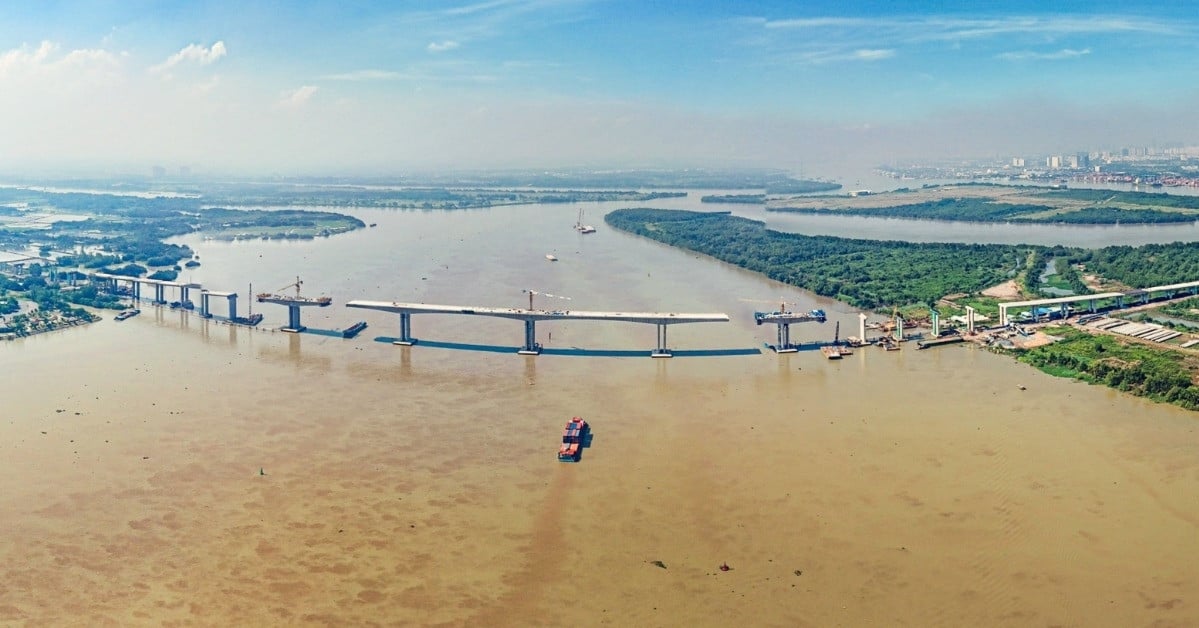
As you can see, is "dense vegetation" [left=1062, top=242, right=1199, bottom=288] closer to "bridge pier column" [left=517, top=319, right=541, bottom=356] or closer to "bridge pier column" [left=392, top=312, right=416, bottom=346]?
"bridge pier column" [left=517, top=319, right=541, bottom=356]

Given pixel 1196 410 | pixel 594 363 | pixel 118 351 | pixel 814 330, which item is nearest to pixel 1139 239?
pixel 814 330

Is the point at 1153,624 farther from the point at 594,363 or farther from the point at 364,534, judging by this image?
the point at 594,363

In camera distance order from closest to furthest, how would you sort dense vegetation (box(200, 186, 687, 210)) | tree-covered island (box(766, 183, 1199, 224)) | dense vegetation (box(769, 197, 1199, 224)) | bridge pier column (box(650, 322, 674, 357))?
1. bridge pier column (box(650, 322, 674, 357))
2. dense vegetation (box(769, 197, 1199, 224))
3. tree-covered island (box(766, 183, 1199, 224))
4. dense vegetation (box(200, 186, 687, 210))

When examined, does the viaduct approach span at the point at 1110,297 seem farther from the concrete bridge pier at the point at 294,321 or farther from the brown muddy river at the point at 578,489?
the concrete bridge pier at the point at 294,321

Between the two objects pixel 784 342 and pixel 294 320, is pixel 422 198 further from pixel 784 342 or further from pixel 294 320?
pixel 784 342

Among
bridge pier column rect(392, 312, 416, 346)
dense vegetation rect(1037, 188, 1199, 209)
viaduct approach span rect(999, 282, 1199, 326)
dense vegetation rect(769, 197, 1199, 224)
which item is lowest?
bridge pier column rect(392, 312, 416, 346)

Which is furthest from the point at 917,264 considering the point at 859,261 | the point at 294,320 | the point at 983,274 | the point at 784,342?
the point at 294,320

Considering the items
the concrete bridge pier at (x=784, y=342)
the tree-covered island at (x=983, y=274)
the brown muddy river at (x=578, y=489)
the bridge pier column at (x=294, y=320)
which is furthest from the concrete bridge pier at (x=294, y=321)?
the tree-covered island at (x=983, y=274)

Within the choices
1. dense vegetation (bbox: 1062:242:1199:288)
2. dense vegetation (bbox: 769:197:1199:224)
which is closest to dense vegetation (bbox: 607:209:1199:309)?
dense vegetation (bbox: 1062:242:1199:288)
